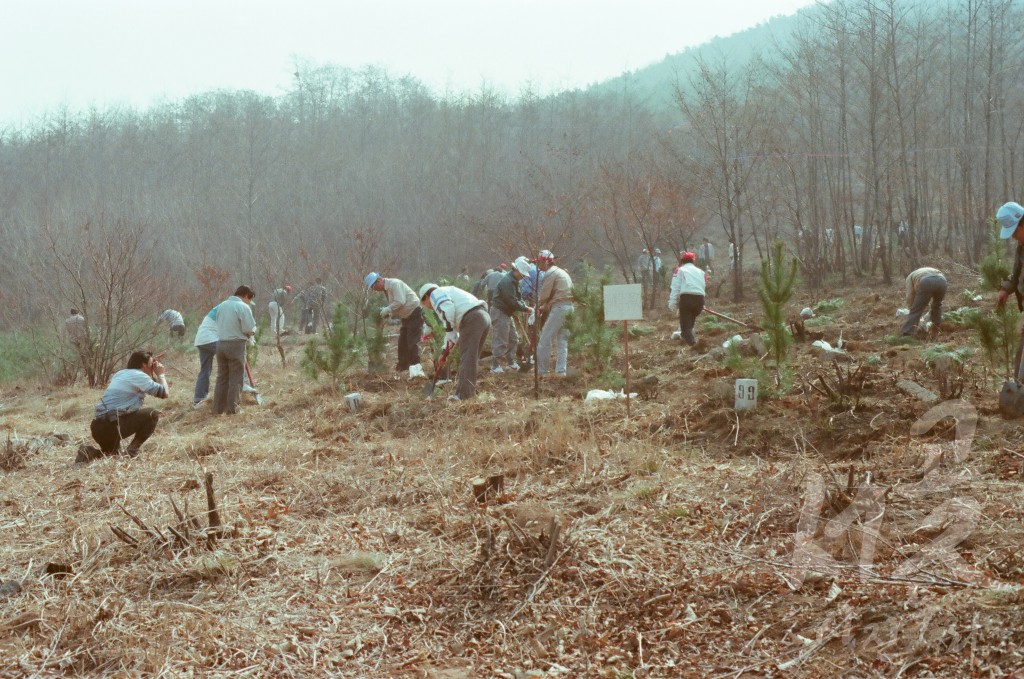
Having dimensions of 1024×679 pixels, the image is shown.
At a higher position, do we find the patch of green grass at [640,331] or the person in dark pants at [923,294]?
the person in dark pants at [923,294]

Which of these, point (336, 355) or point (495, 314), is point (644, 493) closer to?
point (495, 314)

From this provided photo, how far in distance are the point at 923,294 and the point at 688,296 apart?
276 cm

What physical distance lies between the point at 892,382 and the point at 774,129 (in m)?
15.5

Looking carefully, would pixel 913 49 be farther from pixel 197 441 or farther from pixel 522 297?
pixel 197 441

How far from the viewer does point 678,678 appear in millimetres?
3160

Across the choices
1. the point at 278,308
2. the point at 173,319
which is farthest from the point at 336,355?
the point at 278,308

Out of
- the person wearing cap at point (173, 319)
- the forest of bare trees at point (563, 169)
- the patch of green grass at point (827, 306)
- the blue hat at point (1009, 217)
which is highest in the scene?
the forest of bare trees at point (563, 169)

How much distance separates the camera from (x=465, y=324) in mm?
9000

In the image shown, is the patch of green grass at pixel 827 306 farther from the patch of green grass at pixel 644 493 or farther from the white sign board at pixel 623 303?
the patch of green grass at pixel 644 493

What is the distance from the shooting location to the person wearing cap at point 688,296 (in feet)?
37.4

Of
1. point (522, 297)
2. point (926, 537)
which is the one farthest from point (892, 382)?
point (522, 297)

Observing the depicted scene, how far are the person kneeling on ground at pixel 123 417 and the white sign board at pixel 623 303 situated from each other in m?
3.83

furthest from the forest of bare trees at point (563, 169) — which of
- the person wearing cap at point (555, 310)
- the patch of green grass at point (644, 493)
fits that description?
the patch of green grass at point (644, 493)

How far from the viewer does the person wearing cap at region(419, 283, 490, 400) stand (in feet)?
29.4
